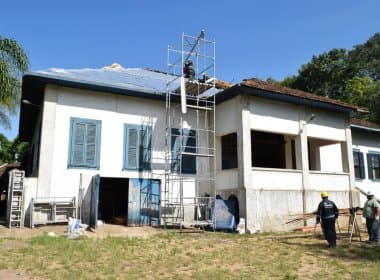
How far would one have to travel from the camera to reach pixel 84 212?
14484 millimetres

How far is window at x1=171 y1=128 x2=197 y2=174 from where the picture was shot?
16.5 meters

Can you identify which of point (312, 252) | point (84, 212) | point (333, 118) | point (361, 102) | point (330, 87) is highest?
point (330, 87)

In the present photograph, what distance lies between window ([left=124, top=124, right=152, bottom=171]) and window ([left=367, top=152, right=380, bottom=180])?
13940 millimetres

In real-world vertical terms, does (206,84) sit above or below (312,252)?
above

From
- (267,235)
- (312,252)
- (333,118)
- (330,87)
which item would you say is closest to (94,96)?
(267,235)

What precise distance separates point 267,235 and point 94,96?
8801 mm

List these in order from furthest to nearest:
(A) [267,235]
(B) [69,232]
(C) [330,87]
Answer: (C) [330,87] < (A) [267,235] < (B) [69,232]

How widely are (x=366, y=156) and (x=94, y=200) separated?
16534mm

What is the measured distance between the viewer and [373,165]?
894 inches

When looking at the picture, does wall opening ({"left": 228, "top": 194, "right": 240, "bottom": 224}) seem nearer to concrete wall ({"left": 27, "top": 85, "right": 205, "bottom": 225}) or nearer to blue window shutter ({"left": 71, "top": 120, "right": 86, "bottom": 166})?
concrete wall ({"left": 27, "top": 85, "right": 205, "bottom": 225})

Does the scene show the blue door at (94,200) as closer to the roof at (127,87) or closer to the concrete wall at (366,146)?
the roof at (127,87)

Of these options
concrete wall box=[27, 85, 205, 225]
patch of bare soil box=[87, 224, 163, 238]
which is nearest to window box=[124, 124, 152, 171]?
concrete wall box=[27, 85, 205, 225]

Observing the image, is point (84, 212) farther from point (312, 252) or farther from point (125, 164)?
point (312, 252)

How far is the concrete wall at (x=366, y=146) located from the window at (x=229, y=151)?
8424mm
